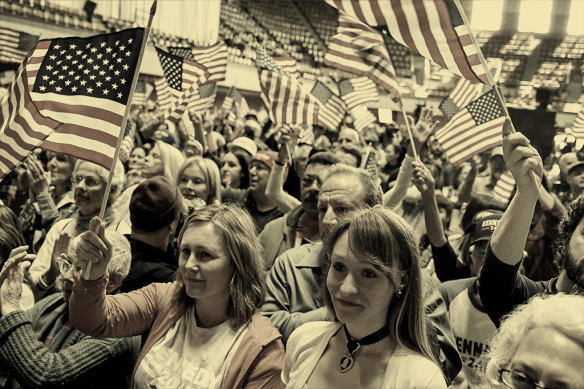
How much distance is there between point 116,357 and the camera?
2561mm

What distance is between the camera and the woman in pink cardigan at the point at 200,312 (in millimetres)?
2301

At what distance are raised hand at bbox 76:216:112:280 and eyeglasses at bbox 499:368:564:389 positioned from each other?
1410 millimetres

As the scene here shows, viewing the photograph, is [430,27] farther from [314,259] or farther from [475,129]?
[475,129]

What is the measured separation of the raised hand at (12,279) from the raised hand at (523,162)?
71.5 inches

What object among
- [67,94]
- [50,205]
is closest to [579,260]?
[67,94]

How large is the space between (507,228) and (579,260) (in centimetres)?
28

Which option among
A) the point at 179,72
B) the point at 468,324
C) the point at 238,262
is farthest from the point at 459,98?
the point at 238,262

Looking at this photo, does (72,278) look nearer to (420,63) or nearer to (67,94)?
(67,94)

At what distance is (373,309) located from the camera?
1931mm

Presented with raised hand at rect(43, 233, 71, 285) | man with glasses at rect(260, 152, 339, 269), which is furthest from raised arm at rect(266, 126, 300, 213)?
raised hand at rect(43, 233, 71, 285)

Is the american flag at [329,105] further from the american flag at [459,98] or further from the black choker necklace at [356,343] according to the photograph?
the black choker necklace at [356,343]

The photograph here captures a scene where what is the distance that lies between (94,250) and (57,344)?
541 millimetres

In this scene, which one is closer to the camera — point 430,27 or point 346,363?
point 346,363

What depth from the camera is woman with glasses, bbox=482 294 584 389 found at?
1.41 m
